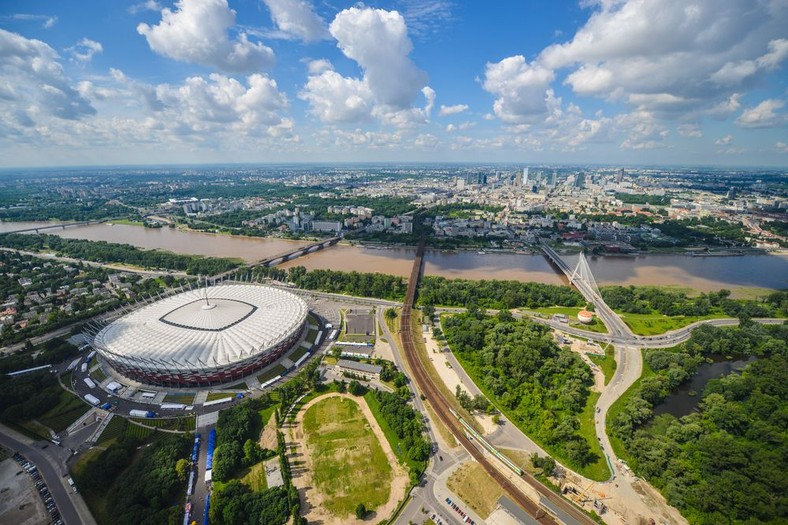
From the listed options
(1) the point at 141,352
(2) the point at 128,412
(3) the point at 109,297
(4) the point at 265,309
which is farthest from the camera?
(3) the point at 109,297

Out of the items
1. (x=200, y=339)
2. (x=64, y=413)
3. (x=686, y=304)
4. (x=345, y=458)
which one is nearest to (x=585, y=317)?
(x=686, y=304)

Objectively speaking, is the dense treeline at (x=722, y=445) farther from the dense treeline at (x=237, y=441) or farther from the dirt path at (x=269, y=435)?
the dense treeline at (x=237, y=441)

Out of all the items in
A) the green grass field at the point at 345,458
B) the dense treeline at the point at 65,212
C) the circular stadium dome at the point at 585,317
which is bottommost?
the green grass field at the point at 345,458

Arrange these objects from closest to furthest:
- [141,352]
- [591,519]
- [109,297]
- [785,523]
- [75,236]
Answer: [785,523] < [591,519] < [141,352] < [109,297] < [75,236]

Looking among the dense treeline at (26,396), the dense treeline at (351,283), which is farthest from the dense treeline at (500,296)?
the dense treeline at (26,396)

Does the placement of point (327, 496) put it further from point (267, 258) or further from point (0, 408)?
point (267, 258)

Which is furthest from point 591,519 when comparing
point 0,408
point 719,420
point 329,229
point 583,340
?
point 329,229
